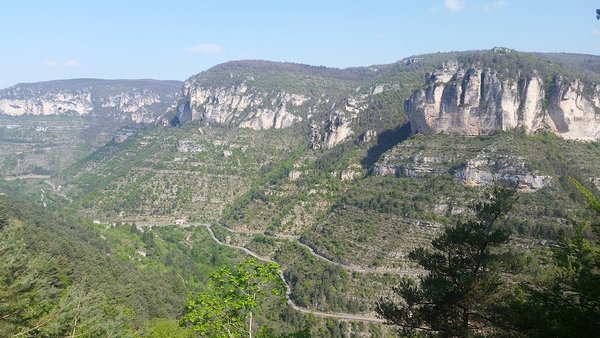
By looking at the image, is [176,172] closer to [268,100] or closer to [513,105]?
[268,100]

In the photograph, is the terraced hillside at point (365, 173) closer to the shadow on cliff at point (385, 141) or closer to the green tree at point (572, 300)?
the shadow on cliff at point (385, 141)

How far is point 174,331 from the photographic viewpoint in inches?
1200

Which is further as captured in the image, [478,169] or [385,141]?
[385,141]

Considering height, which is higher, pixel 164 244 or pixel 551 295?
pixel 551 295

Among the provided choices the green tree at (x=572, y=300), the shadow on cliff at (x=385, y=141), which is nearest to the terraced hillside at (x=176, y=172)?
the shadow on cliff at (x=385, y=141)

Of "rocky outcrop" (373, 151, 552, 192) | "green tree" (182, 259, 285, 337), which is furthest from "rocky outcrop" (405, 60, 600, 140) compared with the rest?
"green tree" (182, 259, 285, 337)

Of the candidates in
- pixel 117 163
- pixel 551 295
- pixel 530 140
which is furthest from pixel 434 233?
pixel 117 163

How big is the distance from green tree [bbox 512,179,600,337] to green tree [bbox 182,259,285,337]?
291 inches

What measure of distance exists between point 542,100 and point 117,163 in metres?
121

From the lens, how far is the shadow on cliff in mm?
105325

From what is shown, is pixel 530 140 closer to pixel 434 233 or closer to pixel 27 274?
pixel 434 233

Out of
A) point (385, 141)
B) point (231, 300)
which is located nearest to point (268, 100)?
point (385, 141)

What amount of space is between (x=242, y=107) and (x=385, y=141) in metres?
72.1

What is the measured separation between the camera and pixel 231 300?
14133 mm
